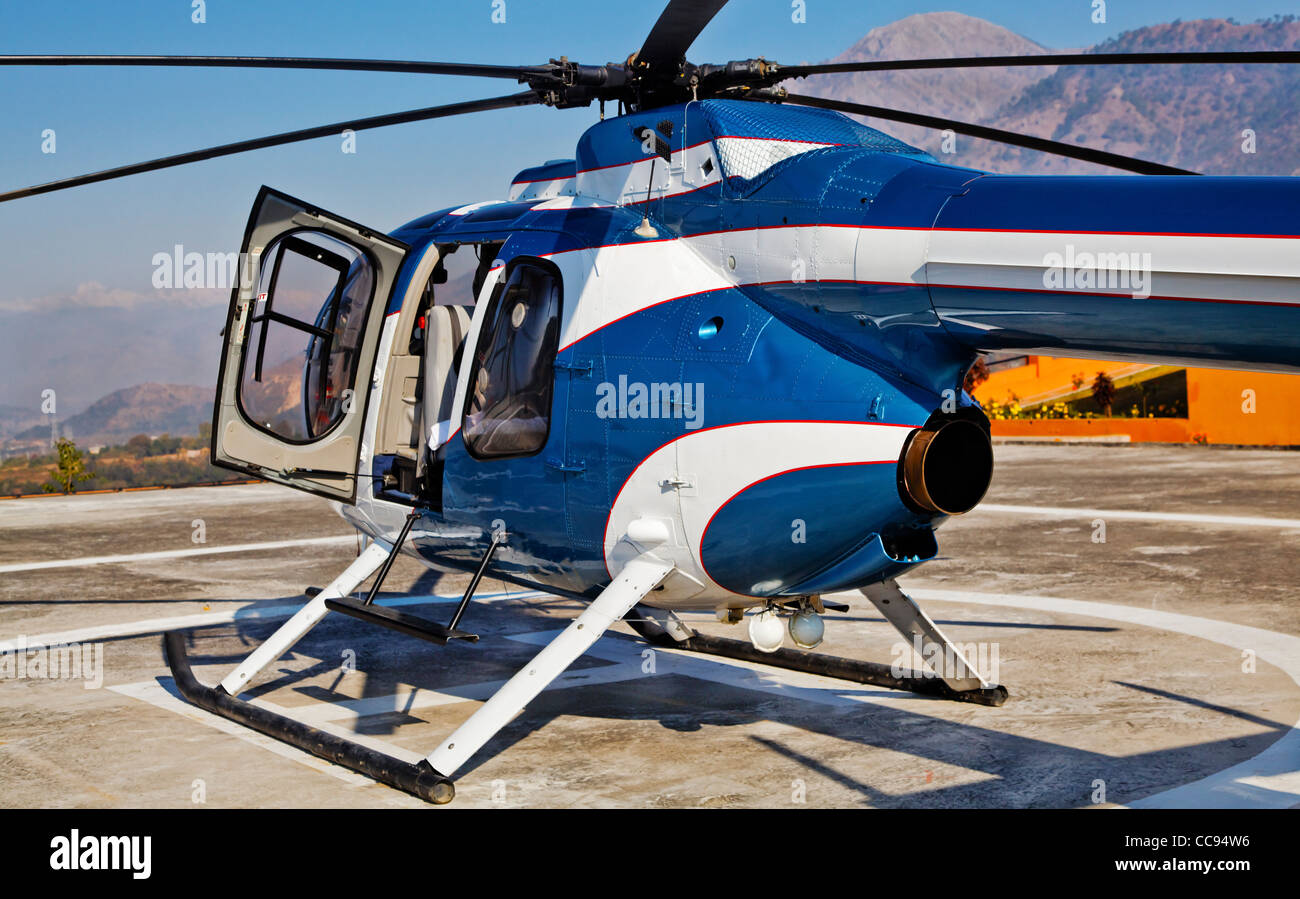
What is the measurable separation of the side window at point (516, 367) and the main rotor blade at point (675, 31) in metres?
1.27

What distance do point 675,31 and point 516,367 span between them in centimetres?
205

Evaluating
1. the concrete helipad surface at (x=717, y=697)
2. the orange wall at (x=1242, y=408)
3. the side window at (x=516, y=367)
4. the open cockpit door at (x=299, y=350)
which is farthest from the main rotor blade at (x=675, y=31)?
the orange wall at (x=1242, y=408)

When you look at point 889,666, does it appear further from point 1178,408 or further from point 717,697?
point 1178,408

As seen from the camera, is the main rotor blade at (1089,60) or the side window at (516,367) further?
the side window at (516,367)

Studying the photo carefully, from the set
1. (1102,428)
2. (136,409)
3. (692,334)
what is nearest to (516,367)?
(692,334)

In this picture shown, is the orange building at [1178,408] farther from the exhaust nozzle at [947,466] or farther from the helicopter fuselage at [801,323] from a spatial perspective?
the helicopter fuselage at [801,323]

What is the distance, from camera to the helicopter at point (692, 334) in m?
4.92

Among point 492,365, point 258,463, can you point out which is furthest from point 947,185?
point 258,463

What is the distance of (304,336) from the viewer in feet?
25.7

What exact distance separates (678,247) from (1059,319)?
2.09 metres

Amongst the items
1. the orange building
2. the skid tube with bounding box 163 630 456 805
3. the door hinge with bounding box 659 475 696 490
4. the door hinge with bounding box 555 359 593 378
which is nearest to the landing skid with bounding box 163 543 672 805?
the skid tube with bounding box 163 630 456 805

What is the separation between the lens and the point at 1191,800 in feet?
18.7
